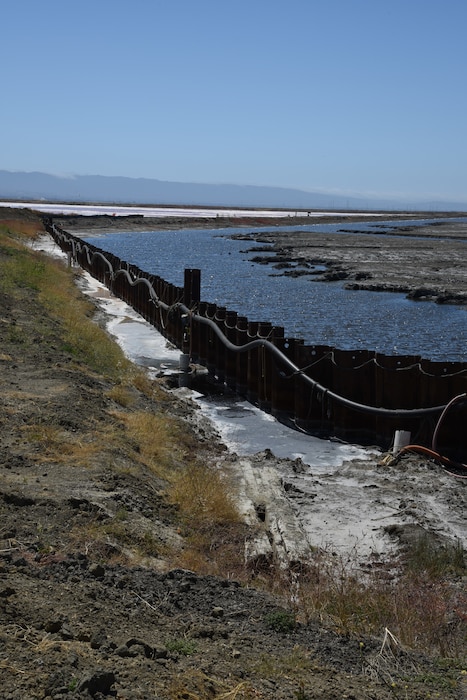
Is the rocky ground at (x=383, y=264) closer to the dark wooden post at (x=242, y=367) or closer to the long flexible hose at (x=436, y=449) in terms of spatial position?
the dark wooden post at (x=242, y=367)

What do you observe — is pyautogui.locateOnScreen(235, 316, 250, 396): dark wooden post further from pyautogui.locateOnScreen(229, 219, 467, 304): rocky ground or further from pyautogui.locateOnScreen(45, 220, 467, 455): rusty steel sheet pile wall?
pyautogui.locateOnScreen(229, 219, 467, 304): rocky ground

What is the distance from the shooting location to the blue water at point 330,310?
95.2ft

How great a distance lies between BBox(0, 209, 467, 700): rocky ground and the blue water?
60.7 feet

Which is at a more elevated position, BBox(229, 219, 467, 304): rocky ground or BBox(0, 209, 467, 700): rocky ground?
BBox(0, 209, 467, 700): rocky ground

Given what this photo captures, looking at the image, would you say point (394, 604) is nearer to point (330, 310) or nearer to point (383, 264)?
point (330, 310)

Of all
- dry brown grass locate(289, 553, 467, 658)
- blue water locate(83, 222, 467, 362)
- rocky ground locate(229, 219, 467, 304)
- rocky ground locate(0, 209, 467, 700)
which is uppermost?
rocky ground locate(0, 209, 467, 700)

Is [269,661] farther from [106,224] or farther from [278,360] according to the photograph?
[106,224]

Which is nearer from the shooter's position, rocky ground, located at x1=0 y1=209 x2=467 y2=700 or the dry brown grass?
rocky ground, located at x1=0 y1=209 x2=467 y2=700

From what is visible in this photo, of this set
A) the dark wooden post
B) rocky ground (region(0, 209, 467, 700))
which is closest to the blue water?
the dark wooden post

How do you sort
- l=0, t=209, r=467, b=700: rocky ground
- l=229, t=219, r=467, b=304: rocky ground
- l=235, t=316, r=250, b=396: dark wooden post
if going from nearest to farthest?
l=0, t=209, r=467, b=700: rocky ground, l=235, t=316, r=250, b=396: dark wooden post, l=229, t=219, r=467, b=304: rocky ground

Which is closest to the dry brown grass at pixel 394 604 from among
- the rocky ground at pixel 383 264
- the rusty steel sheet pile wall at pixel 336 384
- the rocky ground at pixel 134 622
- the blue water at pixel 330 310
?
the rocky ground at pixel 134 622

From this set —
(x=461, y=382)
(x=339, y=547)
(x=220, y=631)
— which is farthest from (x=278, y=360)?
(x=220, y=631)

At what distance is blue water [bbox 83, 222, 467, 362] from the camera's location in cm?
2902

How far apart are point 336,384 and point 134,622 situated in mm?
10276
